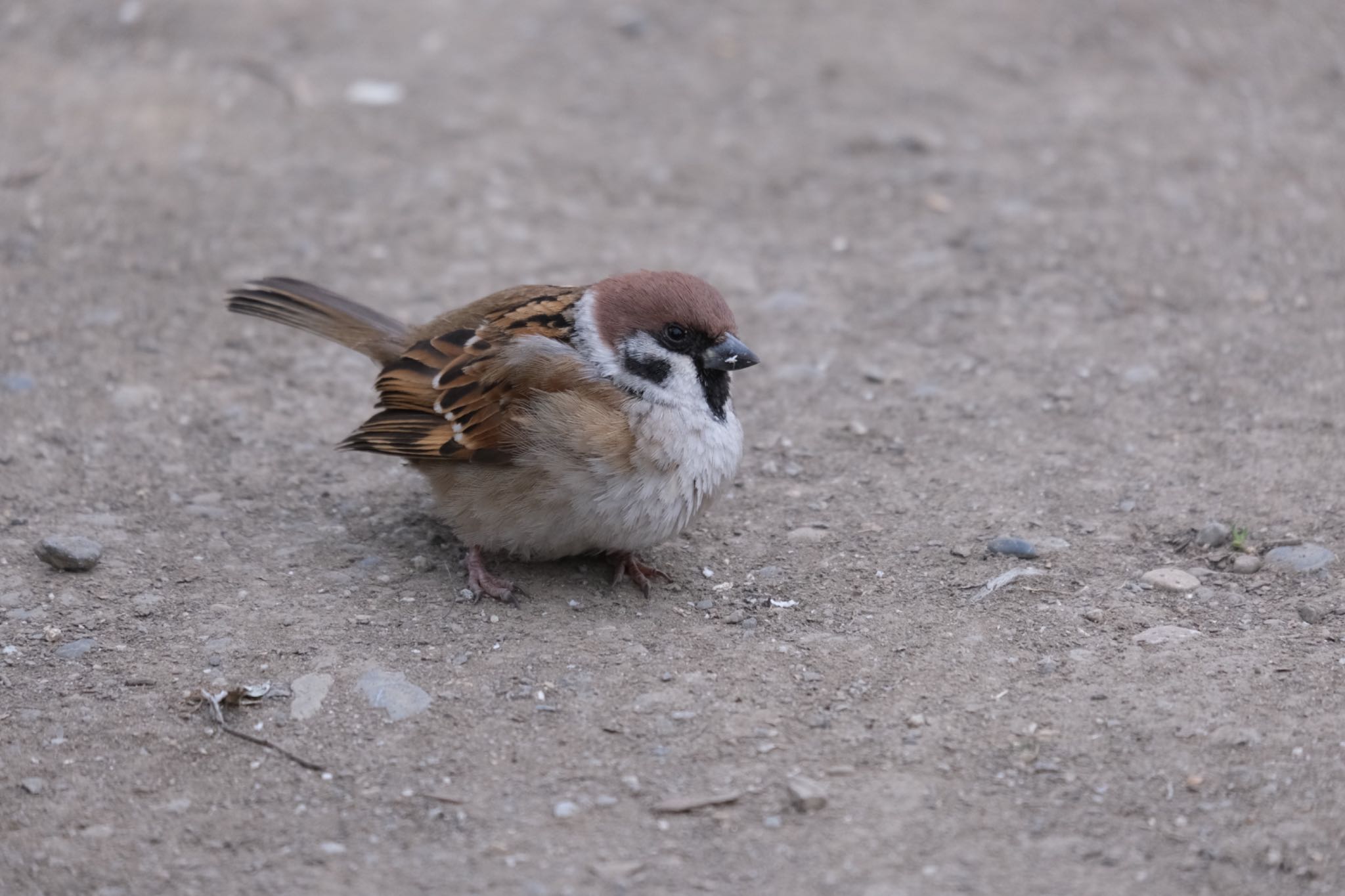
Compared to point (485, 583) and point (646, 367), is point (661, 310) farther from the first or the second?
point (485, 583)

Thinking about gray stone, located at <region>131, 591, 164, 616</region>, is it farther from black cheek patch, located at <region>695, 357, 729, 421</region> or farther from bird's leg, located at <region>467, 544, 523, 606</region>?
black cheek patch, located at <region>695, 357, 729, 421</region>

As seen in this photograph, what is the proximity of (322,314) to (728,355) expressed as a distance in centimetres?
153

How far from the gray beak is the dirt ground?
0.67 metres

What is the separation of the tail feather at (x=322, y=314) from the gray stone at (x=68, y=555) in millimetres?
1005

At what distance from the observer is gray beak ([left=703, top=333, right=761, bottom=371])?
13.6ft

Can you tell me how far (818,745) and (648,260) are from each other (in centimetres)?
341

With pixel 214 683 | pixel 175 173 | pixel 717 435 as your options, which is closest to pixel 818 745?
pixel 717 435

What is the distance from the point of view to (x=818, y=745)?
3.50m

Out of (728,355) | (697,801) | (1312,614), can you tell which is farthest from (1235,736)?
(728,355)

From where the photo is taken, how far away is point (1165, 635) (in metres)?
3.91

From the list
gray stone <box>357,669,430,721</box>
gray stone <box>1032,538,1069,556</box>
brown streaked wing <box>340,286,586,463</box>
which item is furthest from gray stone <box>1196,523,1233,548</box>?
gray stone <box>357,669,430,721</box>

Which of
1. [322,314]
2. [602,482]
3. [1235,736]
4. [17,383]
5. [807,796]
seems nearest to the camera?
[807,796]

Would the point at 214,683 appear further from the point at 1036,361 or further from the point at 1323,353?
the point at 1323,353

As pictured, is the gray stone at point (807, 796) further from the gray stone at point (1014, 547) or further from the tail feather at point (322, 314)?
the tail feather at point (322, 314)
